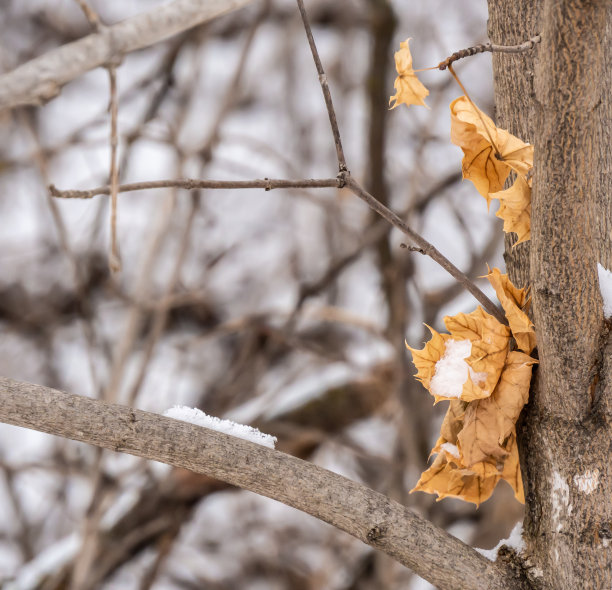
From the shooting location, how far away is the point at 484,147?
1.64 ft

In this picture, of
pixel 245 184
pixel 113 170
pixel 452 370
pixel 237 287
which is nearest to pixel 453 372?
pixel 452 370

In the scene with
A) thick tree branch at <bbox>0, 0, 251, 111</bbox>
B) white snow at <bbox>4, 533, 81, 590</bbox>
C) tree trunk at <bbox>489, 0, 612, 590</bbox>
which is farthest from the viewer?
white snow at <bbox>4, 533, 81, 590</bbox>

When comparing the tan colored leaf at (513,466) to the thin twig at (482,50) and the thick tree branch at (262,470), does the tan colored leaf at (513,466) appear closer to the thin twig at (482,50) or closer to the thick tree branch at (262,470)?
the thick tree branch at (262,470)

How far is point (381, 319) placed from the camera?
1.87 metres

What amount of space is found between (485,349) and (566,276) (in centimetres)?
8

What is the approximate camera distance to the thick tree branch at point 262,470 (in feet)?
1.46

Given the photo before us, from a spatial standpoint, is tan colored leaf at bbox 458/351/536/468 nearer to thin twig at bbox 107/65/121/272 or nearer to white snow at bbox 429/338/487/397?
white snow at bbox 429/338/487/397

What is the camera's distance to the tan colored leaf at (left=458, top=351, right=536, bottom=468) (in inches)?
19.5

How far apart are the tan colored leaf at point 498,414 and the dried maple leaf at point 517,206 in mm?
97

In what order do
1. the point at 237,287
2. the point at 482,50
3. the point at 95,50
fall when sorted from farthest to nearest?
the point at 237,287 < the point at 95,50 < the point at 482,50

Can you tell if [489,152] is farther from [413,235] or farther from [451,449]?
[451,449]

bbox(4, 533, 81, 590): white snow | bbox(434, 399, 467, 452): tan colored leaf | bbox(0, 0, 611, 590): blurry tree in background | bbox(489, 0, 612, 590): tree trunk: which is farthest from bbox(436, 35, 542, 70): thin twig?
bbox(4, 533, 81, 590): white snow

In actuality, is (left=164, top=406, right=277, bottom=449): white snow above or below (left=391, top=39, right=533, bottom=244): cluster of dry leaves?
below

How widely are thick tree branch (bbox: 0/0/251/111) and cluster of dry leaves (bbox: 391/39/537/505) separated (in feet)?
1.02
